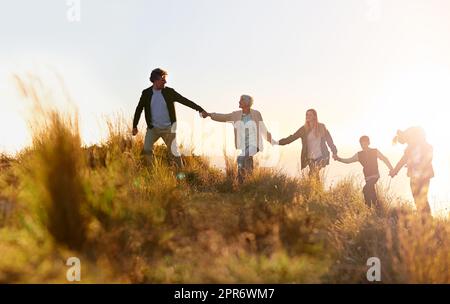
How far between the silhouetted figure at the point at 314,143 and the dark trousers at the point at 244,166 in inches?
41.8

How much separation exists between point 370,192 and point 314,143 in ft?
4.09

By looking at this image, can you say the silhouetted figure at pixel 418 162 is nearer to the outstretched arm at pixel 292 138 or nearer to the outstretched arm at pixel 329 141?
the outstretched arm at pixel 329 141

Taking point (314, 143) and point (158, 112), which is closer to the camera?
point (158, 112)

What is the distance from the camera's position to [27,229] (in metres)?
5.34

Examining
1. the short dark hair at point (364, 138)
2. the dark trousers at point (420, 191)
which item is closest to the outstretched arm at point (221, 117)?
the short dark hair at point (364, 138)

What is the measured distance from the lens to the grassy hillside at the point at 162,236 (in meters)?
4.46

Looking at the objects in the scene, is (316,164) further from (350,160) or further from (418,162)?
(418,162)

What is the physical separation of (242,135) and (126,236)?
3.91 m

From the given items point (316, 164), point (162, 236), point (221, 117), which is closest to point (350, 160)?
point (316, 164)

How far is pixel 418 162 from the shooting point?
25.8 feet

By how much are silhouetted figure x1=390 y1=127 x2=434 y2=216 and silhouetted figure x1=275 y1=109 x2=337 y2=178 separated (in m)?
1.36

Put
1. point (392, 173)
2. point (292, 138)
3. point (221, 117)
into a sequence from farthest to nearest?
point (292, 138), point (221, 117), point (392, 173)
